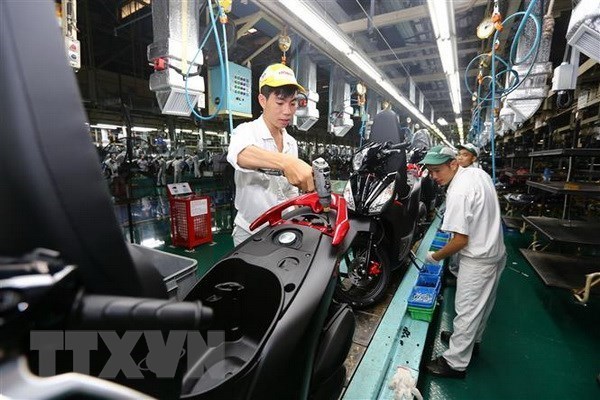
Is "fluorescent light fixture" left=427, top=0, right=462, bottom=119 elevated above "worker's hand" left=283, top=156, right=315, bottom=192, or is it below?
above

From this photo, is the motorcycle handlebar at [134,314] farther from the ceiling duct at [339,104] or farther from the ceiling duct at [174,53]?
the ceiling duct at [339,104]

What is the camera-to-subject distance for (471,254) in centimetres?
221

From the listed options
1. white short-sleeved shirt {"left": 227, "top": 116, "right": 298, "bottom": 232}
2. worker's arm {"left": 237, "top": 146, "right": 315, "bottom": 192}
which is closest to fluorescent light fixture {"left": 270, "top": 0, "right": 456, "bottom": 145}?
white short-sleeved shirt {"left": 227, "top": 116, "right": 298, "bottom": 232}

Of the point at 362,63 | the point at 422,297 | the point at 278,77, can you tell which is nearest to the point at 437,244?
the point at 422,297

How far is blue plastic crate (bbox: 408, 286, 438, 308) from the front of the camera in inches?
97.1

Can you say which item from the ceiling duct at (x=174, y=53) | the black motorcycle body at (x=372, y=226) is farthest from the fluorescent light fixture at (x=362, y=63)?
the ceiling duct at (x=174, y=53)

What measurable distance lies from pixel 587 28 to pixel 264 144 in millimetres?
1832

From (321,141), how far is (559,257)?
55.8 feet

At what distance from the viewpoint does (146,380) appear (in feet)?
1.76

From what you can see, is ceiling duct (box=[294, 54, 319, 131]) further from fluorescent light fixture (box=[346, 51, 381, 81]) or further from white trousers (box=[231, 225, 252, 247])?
white trousers (box=[231, 225, 252, 247])

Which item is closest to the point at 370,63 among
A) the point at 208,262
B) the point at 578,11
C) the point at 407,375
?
the point at 578,11

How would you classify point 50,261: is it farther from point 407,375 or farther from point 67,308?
point 407,375

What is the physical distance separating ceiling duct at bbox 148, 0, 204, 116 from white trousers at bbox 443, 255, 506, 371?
8.86 ft

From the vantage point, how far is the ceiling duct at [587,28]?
155 cm
